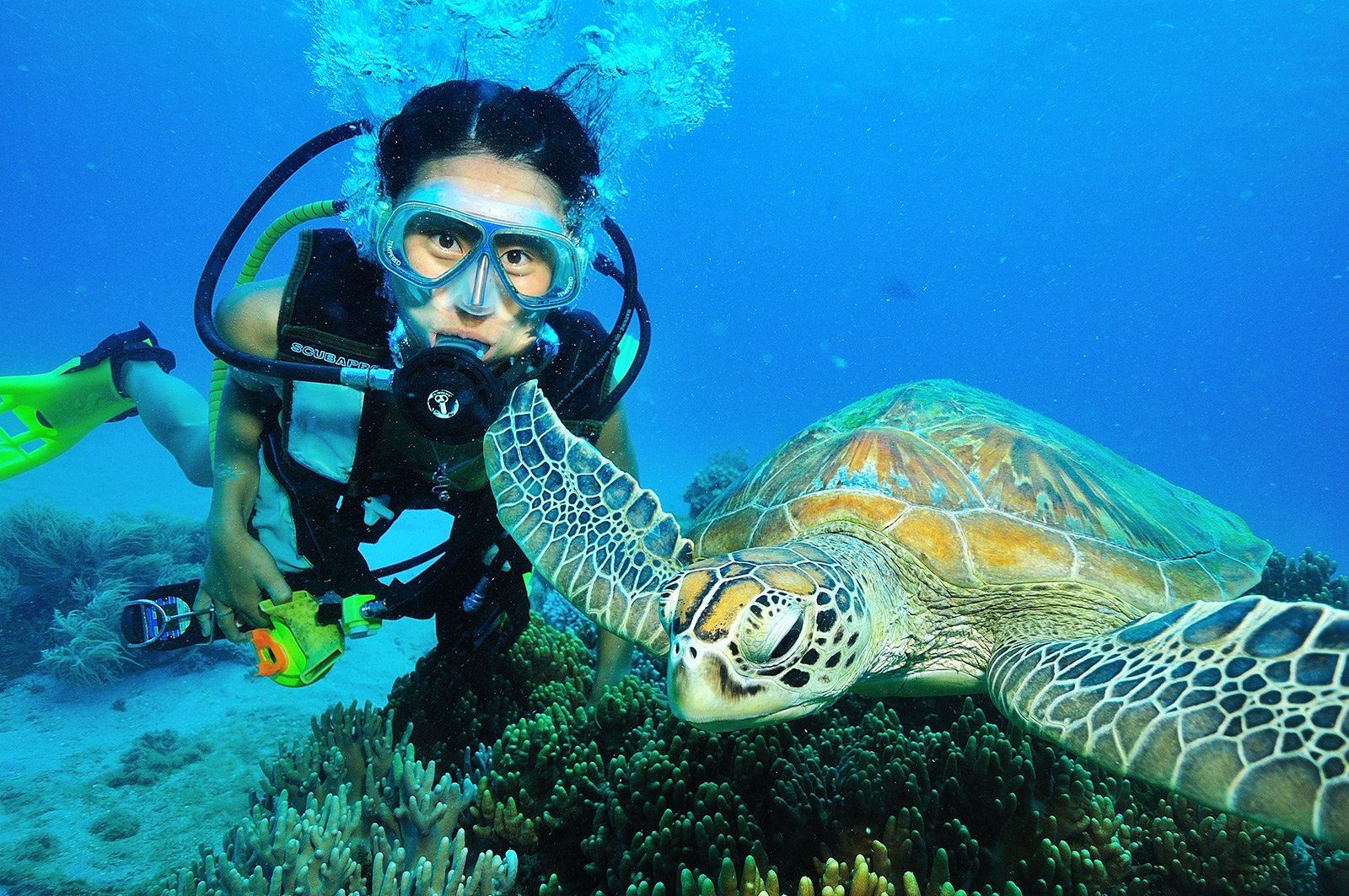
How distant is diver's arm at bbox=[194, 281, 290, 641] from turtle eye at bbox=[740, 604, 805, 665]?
7.43 feet

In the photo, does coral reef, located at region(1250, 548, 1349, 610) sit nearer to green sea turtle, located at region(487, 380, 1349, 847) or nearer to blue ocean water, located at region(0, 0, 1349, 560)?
green sea turtle, located at region(487, 380, 1349, 847)

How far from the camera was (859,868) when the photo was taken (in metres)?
1.69

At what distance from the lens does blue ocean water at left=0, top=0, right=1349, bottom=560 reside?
152 ft

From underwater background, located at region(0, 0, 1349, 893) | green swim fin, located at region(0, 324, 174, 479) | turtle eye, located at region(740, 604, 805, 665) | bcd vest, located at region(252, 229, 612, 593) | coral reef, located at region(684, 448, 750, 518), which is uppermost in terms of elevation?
underwater background, located at region(0, 0, 1349, 893)

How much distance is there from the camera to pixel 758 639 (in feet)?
5.65

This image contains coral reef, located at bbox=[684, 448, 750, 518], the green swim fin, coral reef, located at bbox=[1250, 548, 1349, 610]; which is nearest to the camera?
the green swim fin

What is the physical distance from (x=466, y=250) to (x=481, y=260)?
158mm

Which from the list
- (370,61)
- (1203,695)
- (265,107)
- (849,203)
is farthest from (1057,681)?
(265,107)

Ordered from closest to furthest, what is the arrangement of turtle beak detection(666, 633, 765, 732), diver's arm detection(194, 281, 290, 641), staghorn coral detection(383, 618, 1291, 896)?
turtle beak detection(666, 633, 765, 732) → staghorn coral detection(383, 618, 1291, 896) → diver's arm detection(194, 281, 290, 641)

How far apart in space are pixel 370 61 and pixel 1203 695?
6787 millimetres

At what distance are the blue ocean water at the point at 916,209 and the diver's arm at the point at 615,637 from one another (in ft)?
87.4

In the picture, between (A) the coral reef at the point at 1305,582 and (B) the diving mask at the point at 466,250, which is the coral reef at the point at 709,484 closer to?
(A) the coral reef at the point at 1305,582

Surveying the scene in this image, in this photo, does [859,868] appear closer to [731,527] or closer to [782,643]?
[782,643]

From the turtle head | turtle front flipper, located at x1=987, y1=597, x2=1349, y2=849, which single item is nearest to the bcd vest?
the turtle head
